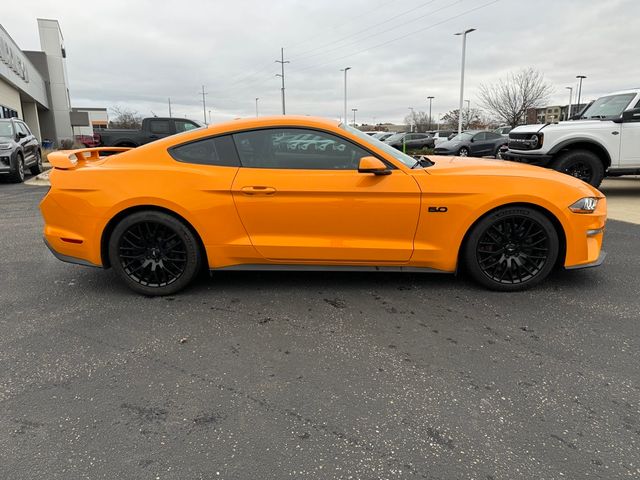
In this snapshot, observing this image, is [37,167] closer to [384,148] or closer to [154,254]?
[154,254]

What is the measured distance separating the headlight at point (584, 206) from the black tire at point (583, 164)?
5.46 m

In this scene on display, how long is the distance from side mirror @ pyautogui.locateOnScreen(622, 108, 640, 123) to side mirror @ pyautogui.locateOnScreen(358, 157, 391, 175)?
7.25m

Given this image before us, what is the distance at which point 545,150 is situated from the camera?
8.73 metres

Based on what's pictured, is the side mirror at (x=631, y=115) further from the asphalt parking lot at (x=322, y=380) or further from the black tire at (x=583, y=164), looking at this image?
the asphalt parking lot at (x=322, y=380)

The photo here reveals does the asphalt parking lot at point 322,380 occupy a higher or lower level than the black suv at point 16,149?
lower

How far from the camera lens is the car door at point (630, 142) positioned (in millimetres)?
8547

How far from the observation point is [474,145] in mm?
19844

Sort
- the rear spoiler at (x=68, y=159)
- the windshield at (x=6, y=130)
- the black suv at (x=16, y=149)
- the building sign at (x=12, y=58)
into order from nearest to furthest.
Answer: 1. the rear spoiler at (x=68, y=159)
2. the black suv at (x=16, y=149)
3. the windshield at (x=6, y=130)
4. the building sign at (x=12, y=58)

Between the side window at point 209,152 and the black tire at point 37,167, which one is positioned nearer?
the side window at point 209,152

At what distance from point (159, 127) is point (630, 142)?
46.3 feet

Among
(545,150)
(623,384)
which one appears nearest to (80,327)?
(623,384)

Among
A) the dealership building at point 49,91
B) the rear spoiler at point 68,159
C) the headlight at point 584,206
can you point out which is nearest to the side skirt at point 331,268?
the headlight at point 584,206

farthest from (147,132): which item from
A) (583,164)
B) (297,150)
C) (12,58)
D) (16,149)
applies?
(12,58)

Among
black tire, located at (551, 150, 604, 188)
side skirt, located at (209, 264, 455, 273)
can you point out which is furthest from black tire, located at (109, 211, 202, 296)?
black tire, located at (551, 150, 604, 188)
